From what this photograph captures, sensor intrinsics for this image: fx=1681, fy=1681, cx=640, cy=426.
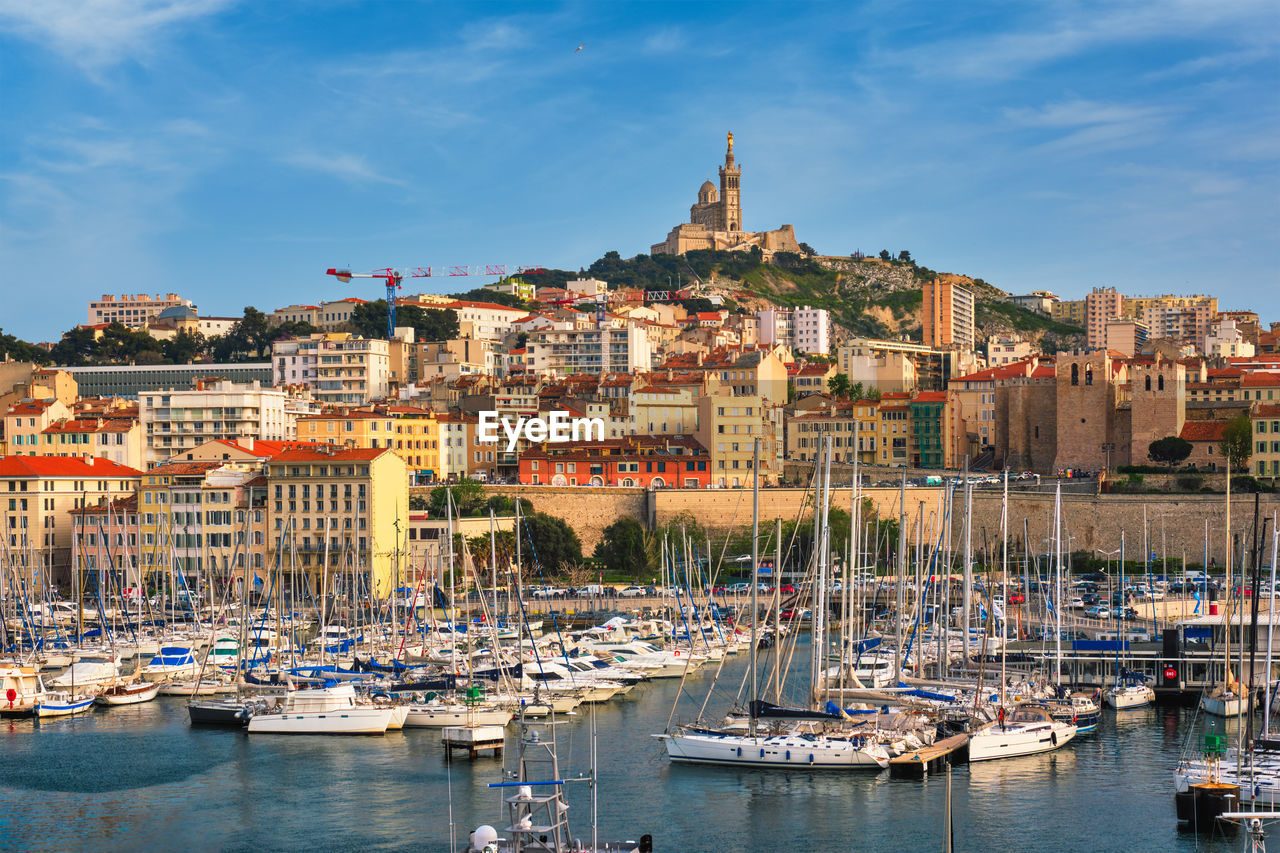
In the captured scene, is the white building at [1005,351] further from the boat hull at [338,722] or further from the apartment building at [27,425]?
the boat hull at [338,722]

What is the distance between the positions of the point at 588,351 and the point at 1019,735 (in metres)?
68.9

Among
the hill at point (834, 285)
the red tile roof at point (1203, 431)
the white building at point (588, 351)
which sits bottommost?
the red tile roof at point (1203, 431)

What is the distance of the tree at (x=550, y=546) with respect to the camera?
62375 millimetres

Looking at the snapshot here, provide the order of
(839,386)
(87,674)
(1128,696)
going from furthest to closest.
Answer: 1. (839,386)
2. (87,674)
3. (1128,696)

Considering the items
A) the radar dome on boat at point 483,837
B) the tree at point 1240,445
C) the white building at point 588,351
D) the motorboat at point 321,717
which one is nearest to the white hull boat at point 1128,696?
the motorboat at point 321,717

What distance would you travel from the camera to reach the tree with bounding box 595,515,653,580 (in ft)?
205

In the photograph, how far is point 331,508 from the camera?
58062 millimetres

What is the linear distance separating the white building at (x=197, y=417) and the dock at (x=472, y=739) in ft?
137

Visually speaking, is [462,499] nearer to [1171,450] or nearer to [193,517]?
[193,517]

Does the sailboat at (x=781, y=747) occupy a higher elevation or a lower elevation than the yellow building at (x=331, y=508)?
lower

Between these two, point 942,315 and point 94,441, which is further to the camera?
point 942,315

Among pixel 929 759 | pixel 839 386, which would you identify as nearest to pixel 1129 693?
pixel 929 759

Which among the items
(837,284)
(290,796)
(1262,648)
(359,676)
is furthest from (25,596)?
(837,284)

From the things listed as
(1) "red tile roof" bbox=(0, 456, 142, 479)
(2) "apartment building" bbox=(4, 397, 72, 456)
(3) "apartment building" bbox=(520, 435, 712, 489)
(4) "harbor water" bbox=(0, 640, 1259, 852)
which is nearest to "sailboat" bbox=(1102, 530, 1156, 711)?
→ (4) "harbor water" bbox=(0, 640, 1259, 852)
